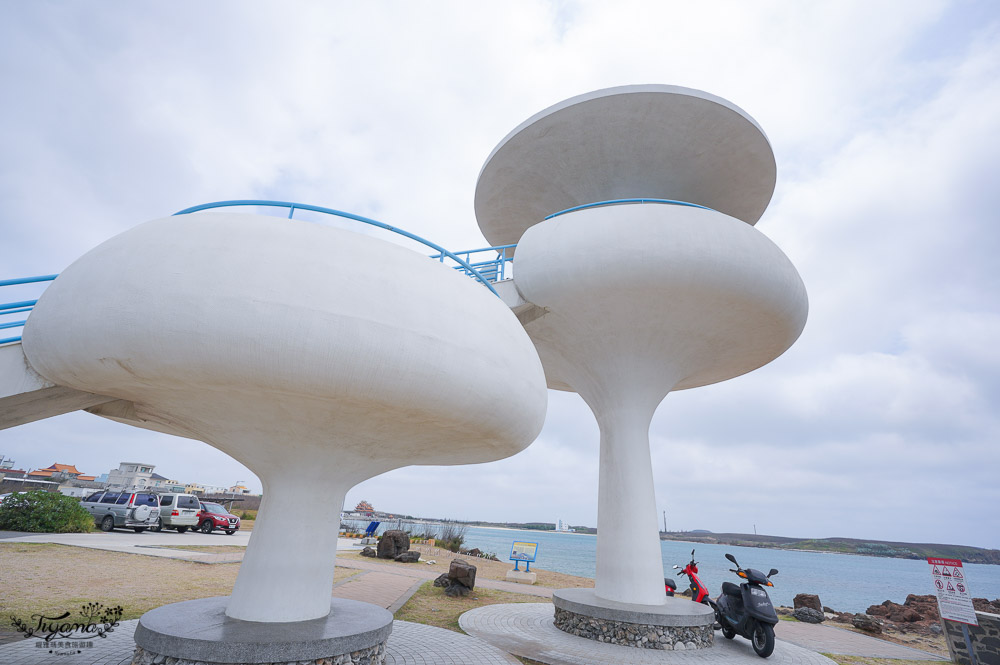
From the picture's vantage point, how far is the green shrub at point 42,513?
22.2 meters

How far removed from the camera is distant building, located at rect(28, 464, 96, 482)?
6503 centimetres

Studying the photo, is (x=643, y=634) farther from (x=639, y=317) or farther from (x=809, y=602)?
(x=809, y=602)

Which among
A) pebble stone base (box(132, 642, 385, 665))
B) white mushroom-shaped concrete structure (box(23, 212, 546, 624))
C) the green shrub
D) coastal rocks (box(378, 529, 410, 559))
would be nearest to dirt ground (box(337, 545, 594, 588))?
coastal rocks (box(378, 529, 410, 559))

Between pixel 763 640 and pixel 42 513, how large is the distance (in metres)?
28.0

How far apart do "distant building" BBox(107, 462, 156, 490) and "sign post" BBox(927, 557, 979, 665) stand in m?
79.5

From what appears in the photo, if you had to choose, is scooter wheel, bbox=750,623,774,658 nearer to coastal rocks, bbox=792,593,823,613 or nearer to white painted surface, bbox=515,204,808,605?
white painted surface, bbox=515,204,808,605

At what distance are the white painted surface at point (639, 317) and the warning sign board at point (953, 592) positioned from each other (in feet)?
20.1

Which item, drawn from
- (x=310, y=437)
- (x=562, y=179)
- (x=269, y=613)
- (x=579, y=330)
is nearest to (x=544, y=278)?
(x=579, y=330)

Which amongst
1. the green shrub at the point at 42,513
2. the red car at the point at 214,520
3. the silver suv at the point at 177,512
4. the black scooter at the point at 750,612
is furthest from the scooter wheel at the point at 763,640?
the silver suv at the point at 177,512

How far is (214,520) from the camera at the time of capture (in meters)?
29.0

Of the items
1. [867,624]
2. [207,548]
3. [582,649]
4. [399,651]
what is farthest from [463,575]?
[207,548]

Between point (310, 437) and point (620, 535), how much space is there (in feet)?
28.2

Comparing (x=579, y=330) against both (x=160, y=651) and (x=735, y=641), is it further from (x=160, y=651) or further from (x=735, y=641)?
(x=160, y=651)

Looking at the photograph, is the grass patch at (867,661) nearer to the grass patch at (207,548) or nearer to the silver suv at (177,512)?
the grass patch at (207,548)
